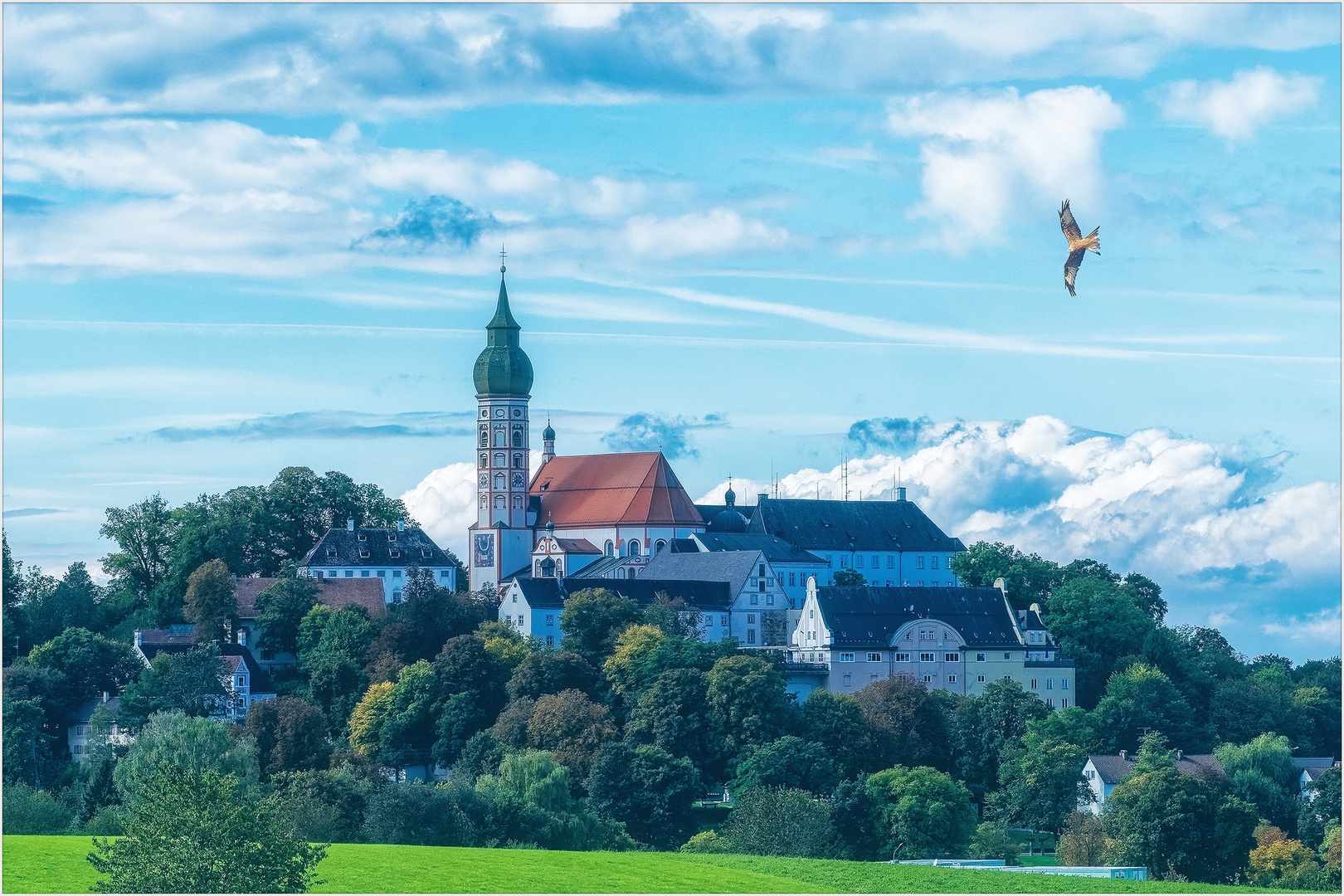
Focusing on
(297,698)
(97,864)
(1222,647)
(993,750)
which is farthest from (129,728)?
(1222,647)

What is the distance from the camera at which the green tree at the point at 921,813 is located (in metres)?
77.6

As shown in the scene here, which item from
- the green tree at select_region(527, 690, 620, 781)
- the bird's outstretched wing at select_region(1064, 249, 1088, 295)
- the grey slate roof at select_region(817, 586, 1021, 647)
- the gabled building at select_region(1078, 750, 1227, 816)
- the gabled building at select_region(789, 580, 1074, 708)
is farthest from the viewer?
the grey slate roof at select_region(817, 586, 1021, 647)

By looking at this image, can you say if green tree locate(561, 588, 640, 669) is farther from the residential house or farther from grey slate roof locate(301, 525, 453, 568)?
the residential house

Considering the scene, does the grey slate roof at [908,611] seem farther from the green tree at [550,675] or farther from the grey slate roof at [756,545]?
the green tree at [550,675]

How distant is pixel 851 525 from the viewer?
126m

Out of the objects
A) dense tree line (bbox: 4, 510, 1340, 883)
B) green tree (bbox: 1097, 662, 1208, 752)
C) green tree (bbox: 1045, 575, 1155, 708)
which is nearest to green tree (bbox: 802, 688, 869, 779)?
dense tree line (bbox: 4, 510, 1340, 883)

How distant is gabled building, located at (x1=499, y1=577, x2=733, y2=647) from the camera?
101 meters

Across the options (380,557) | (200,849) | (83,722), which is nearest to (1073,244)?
(200,849)

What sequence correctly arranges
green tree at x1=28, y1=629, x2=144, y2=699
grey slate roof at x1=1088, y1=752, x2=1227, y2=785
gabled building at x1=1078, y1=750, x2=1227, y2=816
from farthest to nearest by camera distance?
green tree at x1=28, y1=629, x2=144, y2=699, grey slate roof at x1=1088, y1=752, x2=1227, y2=785, gabled building at x1=1078, y1=750, x2=1227, y2=816

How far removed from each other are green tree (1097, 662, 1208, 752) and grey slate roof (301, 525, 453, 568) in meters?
A: 33.7

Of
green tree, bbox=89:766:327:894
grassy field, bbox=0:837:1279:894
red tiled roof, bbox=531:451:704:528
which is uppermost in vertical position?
red tiled roof, bbox=531:451:704:528

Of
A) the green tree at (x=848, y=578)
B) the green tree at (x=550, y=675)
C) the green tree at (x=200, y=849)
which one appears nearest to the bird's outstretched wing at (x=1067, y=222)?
the green tree at (x=200, y=849)

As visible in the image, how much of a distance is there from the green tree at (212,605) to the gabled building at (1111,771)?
36.0 m

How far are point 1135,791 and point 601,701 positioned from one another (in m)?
21.5
